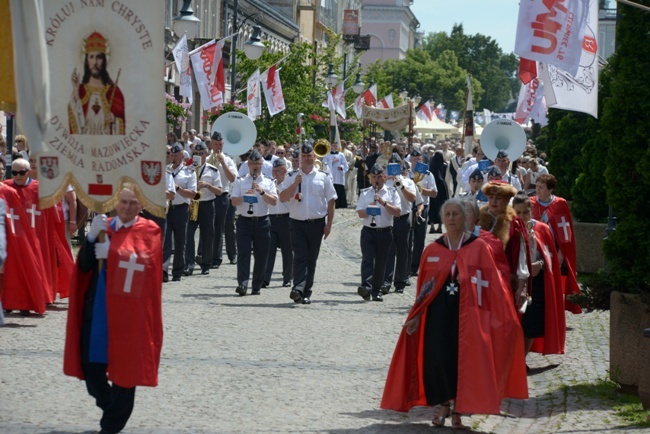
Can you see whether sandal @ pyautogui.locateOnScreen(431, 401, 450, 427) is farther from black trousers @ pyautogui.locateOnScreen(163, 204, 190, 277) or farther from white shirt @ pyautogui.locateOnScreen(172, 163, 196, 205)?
white shirt @ pyautogui.locateOnScreen(172, 163, 196, 205)

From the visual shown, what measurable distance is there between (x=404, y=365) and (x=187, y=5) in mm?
18751

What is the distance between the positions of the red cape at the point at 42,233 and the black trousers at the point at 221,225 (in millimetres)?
5584

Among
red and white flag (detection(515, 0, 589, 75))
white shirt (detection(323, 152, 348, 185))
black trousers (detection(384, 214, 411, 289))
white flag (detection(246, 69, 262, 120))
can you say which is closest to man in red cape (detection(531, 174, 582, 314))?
red and white flag (detection(515, 0, 589, 75))

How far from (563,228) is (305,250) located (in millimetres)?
3928

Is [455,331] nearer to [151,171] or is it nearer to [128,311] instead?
[128,311]

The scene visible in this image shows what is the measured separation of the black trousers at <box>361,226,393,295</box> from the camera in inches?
687

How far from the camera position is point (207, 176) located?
66.0ft

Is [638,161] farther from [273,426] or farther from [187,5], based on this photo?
[187,5]

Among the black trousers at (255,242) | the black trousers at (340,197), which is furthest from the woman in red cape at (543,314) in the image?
the black trousers at (340,197)

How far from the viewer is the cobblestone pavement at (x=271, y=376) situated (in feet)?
31.2

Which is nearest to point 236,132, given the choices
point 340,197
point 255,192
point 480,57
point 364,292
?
point 255,192

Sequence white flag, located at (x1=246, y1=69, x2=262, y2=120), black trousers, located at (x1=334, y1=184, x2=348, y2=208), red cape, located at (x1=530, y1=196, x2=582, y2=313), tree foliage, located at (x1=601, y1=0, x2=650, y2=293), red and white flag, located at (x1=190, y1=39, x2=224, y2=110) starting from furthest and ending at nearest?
1. black trousers, located at (x1=334, y1=184, x2=348, y2=208)
2. white flag, located at (x1=246, y1=69, x2=262, y2=120)
3. red and white flag, located at (x1=190, y1=39, x2=224, y2=110)
4. red cape, located at (x1=530, y1=196, x2=582, y2=313)
5. tree foliage, located at (x1=601, y1=0, x2=650, y2=293)

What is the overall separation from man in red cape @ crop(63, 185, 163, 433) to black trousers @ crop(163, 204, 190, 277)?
406 inches

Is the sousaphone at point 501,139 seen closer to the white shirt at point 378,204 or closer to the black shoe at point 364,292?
the white shirt at point 378,204
